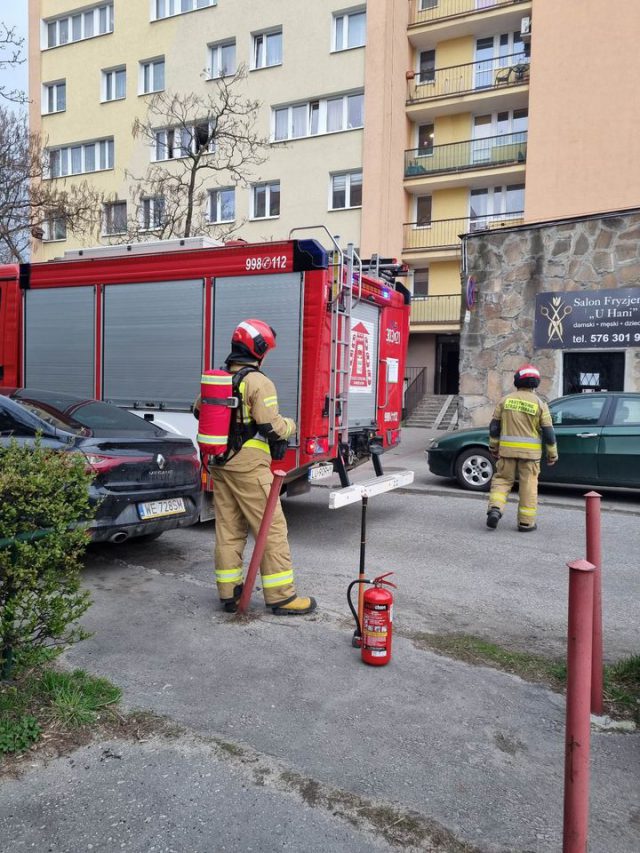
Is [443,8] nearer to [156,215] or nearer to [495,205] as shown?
[495,205]

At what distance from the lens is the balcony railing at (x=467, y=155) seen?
24625mm

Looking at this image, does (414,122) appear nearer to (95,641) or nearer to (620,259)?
(620,259)

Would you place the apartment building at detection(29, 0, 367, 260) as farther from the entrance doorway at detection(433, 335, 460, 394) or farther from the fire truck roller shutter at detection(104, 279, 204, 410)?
the fire truck roller shutter at detection(104, 279, 204, 410)

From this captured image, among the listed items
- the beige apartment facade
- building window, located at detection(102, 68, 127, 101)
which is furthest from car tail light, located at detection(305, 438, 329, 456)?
building window, located at detection(102, 68, 127, 101)

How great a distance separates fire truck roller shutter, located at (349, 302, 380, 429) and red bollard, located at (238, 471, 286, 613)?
3237 millimetres

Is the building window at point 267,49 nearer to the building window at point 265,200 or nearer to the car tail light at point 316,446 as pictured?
the building window at point 265,200

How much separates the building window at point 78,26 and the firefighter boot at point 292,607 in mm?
30375

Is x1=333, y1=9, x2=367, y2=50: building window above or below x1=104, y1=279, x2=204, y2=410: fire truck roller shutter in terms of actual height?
above

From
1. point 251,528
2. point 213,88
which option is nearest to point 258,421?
point 251,528

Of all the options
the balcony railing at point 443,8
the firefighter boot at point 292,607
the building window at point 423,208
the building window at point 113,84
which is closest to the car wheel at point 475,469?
the firefighter boot at point 292,607

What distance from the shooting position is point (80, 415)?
6.07m

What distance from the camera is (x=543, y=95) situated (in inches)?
891

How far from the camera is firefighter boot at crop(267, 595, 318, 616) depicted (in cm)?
452

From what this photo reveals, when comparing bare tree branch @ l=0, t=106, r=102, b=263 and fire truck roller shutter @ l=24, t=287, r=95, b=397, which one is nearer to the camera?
fire truck roller shutter @ l=24, t=287, r=95, b=397
